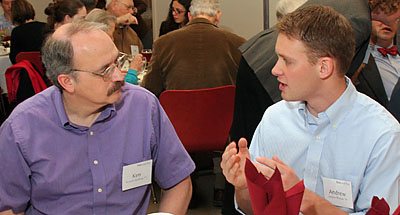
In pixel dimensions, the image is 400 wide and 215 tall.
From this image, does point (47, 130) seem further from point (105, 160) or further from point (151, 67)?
point (151, 67)

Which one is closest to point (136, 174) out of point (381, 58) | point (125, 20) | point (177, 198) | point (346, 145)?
point (177, 198)

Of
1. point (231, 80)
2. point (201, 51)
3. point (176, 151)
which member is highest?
point (176, 151)

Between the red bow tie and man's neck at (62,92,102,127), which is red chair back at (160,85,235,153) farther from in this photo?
man's neck at (62,92,102,127)

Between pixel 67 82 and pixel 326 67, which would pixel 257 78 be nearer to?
pixel 326 67

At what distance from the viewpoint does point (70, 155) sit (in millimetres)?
1784

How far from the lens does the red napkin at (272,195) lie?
117cm

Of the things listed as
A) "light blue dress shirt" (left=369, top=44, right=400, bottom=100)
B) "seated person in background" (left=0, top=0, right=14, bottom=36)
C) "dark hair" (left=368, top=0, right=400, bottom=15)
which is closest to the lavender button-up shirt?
"dark hair" (left=368, top=0, right=400, bottom=15)

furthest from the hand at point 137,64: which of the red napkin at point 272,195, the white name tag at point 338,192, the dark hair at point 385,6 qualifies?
the red napkin at point 272,195

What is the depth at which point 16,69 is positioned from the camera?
12.4ft

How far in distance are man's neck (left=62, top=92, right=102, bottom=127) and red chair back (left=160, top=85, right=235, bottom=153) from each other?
5.26ft

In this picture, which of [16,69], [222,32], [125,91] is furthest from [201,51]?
[125,91]

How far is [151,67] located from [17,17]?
2444mm

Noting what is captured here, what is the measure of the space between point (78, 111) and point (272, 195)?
2.89ft

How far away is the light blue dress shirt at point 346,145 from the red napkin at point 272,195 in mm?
477
